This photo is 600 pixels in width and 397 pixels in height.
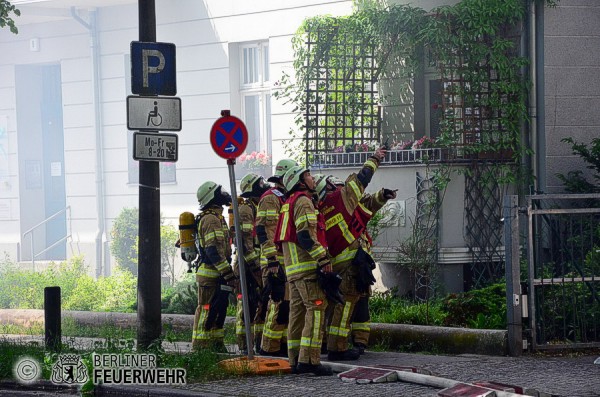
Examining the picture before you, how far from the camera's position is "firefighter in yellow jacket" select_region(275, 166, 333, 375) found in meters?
11.9

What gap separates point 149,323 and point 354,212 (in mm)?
2466

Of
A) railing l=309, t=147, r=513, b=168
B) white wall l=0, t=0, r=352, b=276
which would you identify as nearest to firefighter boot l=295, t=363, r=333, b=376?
railing l=309, t=147, r=513, b=168

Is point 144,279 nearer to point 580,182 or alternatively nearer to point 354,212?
point 354,212

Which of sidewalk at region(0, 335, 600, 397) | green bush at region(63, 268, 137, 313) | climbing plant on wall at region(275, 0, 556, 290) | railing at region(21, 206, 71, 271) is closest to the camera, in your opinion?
sidewalk at region(0, 335, 600, 397)

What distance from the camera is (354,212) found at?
1339cm

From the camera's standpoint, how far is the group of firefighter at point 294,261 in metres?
12.0

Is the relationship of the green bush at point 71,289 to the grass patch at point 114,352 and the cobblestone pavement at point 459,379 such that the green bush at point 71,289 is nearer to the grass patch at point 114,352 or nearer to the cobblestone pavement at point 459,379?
the grass patch at point 114,352

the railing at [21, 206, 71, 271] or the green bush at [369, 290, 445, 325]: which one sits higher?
the railing at [21, 206, 71, 271]

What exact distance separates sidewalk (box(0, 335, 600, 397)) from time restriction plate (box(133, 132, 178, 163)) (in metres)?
2.51

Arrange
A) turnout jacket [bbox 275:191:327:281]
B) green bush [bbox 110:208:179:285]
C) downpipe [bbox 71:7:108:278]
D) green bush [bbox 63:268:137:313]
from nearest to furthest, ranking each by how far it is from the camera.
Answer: turnout jacket [bbox 275:191:327:281]
green bush [bbox 63:268:137:313]
green bush [bbox 110:208:179:285]
downpipe [bbox 71:7:108:278]

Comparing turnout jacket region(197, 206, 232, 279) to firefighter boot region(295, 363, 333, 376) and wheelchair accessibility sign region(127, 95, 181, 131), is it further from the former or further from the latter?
firefighter boot region(295, 363, 333, 376)

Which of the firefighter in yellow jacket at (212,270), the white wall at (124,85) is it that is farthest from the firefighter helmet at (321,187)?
the white wall at (124,85)

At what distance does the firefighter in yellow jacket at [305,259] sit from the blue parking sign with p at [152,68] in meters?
1.76

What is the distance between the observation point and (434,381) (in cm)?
1103
